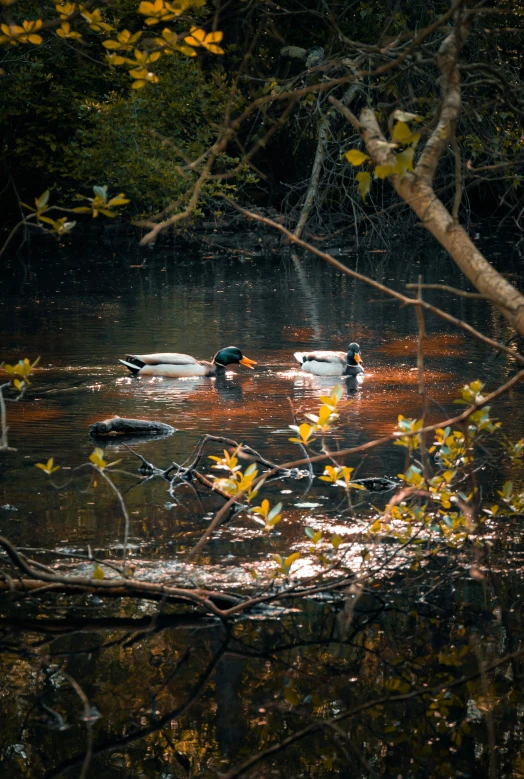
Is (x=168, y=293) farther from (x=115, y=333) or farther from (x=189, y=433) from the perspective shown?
(x=189, y=433)

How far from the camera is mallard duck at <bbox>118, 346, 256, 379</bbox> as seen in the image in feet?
41.4

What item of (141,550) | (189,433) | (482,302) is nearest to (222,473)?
(189,433)

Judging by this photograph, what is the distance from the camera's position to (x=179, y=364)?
12.8m

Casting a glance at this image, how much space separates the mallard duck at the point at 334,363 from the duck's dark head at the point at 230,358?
0.66 metres

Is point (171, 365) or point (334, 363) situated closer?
point (334, 363)

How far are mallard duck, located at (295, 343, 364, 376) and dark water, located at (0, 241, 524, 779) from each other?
0.58 feet

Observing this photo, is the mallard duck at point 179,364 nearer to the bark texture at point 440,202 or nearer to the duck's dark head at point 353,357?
the duck's dark head at point 353,357

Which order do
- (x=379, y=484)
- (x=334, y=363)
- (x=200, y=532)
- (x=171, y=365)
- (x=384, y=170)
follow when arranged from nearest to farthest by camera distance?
(x=384, y=170) → (x=200, y=532) → (x=379, y=484) → (x=334, y=363) → (x=171, y=365)

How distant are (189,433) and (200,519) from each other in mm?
2702

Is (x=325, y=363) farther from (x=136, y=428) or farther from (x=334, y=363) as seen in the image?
(x=136, y=428)

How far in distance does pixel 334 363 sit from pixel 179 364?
1.67 m

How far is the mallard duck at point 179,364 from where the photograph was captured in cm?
1262

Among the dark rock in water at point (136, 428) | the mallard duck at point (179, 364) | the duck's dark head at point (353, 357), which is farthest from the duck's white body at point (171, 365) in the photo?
the dark rock in water at point (136, 428)

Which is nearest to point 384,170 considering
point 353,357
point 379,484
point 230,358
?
point 379,484
